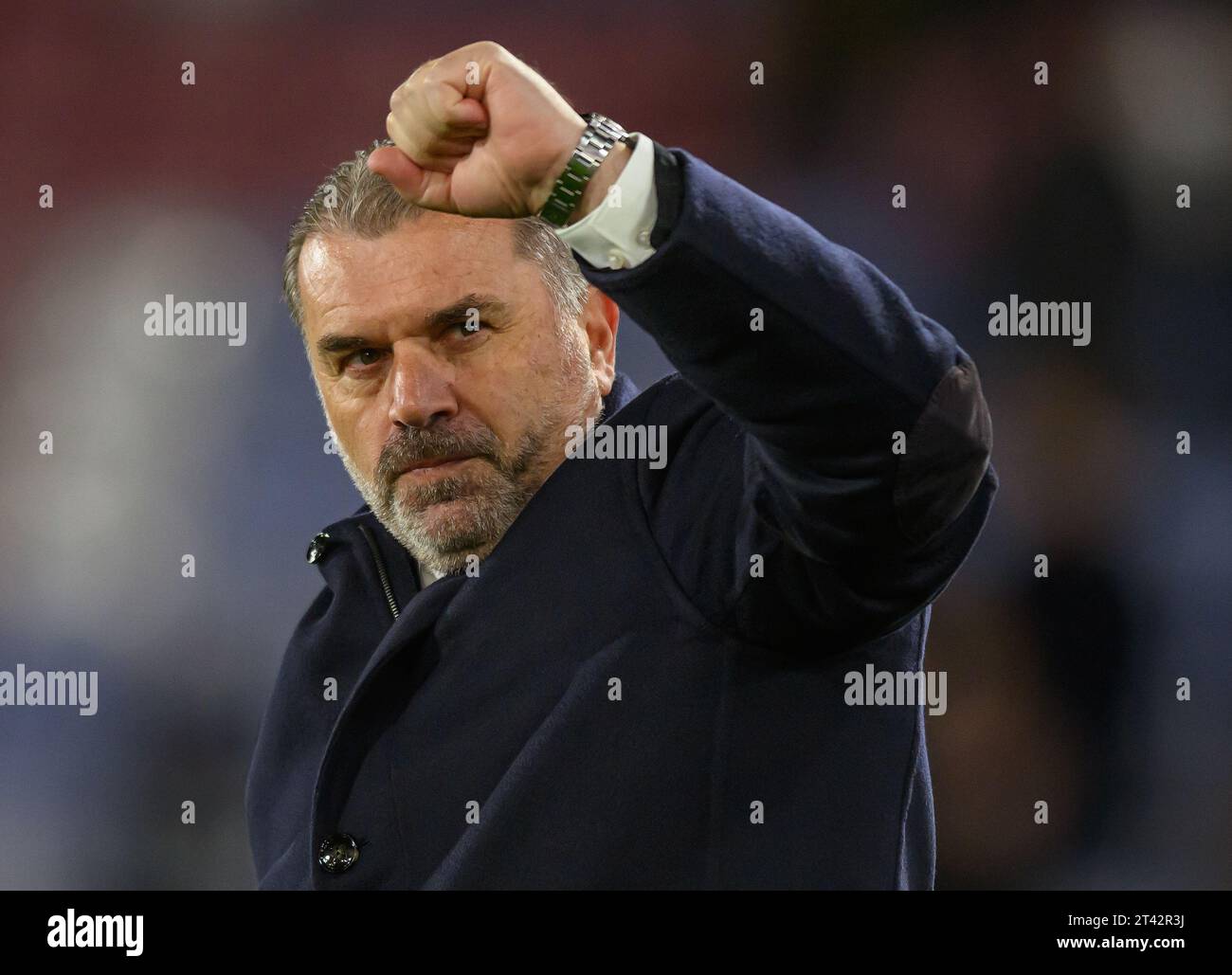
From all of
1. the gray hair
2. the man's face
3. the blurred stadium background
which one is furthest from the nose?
the blurred stadium background

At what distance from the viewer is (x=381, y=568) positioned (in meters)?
1.42

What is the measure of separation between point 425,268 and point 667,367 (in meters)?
0.78

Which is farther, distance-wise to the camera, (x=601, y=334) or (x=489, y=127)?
(x=601, y=334)

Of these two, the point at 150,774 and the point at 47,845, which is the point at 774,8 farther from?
the point at 47,845

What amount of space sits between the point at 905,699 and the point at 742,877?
0.61ft

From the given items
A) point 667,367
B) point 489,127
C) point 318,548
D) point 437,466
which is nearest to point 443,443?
point 437,466

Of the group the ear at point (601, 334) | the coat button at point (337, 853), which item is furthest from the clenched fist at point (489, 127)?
the coat button at point (337, 853)

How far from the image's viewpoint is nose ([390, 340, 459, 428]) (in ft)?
4.09

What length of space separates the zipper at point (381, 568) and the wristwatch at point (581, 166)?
0.59 m

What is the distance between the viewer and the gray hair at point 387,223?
1.31 metres

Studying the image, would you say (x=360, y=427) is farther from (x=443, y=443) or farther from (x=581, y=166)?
(x=581, y=166)

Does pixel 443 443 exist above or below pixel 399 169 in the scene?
below

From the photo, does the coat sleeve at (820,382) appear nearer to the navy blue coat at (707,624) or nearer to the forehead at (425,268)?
the navy blue coat at (707,624)

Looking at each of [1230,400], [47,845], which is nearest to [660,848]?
[47,845]
